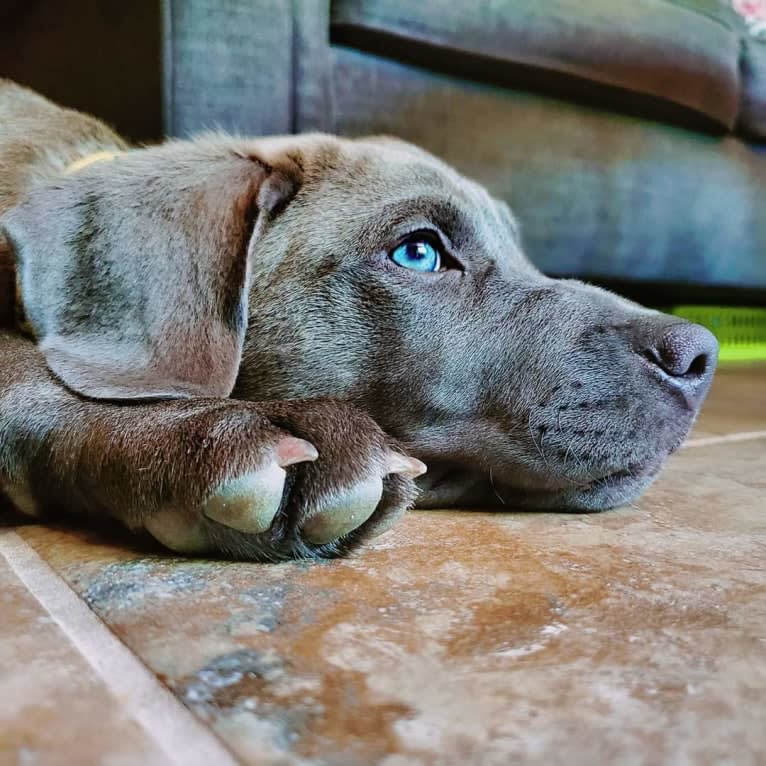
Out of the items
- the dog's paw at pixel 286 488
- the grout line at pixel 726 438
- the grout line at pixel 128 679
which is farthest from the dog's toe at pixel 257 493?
the grout line at pixel 726 438

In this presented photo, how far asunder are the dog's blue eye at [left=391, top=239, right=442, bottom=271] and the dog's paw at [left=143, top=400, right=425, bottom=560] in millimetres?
475

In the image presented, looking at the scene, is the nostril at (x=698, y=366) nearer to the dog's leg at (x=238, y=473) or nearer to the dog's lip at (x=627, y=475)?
the dog's lip at (x=627, y=475)

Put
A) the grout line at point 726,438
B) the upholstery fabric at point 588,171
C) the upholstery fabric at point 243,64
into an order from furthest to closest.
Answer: the upholstery fabric at point 588,171, the upholstery fabric at point 243,64, the grout line at point 726,438

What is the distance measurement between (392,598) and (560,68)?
2387mm

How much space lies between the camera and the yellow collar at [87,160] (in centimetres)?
154

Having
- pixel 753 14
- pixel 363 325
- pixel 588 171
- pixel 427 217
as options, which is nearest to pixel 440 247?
pixel 427 217

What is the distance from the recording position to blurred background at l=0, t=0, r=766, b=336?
2.20 metres

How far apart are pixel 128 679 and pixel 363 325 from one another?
0.80 meters

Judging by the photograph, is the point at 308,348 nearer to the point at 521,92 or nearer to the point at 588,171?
the point at 521,92

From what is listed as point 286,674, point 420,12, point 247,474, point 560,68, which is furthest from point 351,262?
point 560,68

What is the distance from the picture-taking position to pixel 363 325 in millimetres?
1392

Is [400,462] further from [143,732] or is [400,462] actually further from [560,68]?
[560,68]

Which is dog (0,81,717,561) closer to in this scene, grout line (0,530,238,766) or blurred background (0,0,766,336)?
grout line (0,530,238,766)

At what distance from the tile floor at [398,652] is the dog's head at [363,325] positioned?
18 cm
